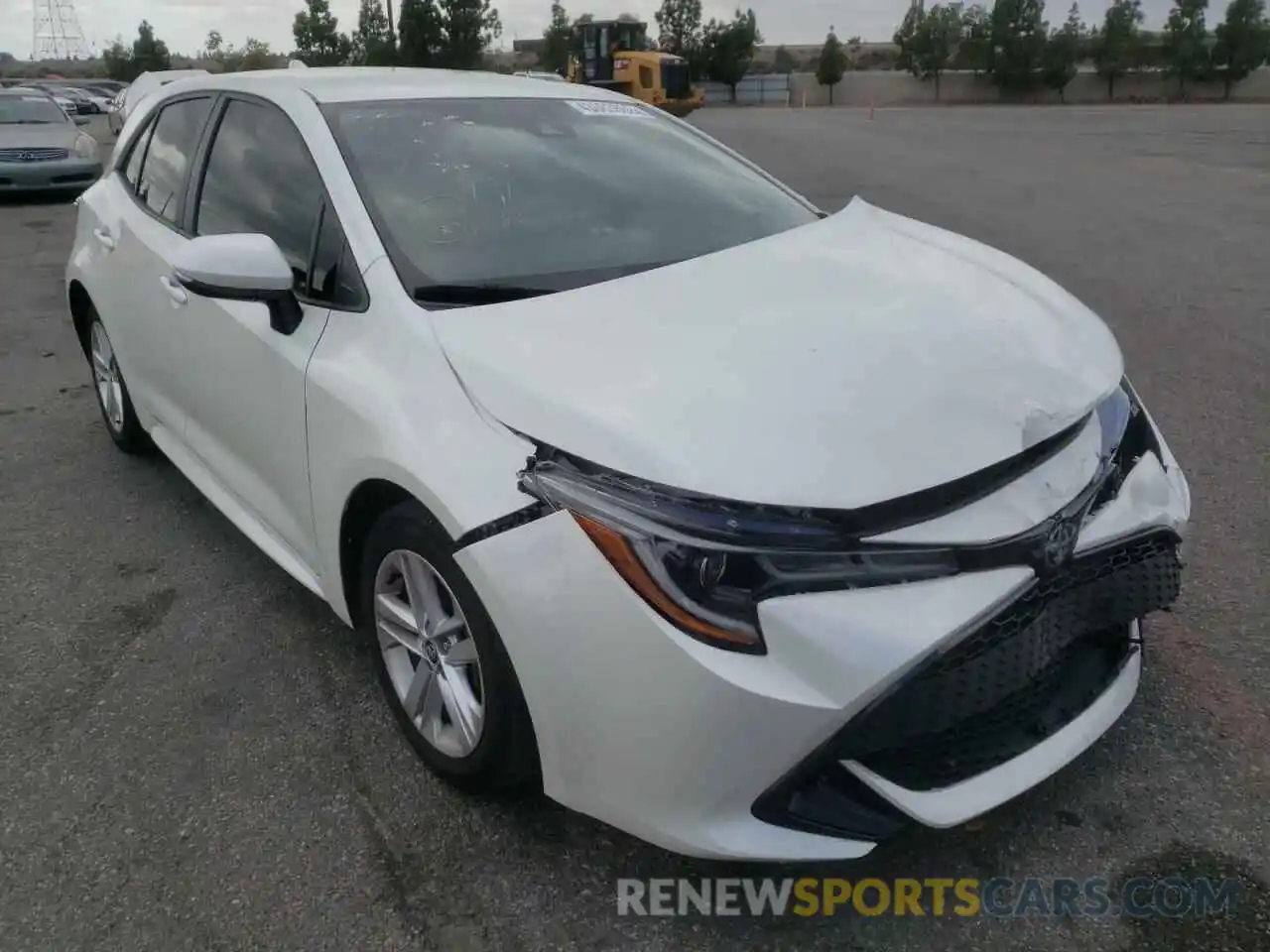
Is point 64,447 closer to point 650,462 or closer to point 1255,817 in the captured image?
point 650,462

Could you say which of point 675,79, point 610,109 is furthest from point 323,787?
point 675,79

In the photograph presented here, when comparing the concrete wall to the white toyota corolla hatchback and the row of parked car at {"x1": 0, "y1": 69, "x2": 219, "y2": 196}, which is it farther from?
the white toyota corolla hatchback

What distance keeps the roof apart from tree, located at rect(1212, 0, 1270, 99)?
207ft

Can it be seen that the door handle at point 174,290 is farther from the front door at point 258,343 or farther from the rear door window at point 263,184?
the rear door window at point 263,184

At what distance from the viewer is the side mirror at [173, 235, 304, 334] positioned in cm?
276

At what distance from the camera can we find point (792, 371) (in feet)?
7.45

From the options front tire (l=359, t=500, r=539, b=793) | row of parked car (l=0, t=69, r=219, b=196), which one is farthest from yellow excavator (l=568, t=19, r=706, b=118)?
front tire (l=359, t=500, r=539, b=793)

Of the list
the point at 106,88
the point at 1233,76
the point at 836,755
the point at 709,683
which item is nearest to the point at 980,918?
the point at 836,755

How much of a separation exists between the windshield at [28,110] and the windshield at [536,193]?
15.0 metres

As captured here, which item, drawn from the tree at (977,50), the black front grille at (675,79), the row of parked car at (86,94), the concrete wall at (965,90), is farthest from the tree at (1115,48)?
the row of parked car at (86,94)

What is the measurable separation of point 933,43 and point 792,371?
67.8 m

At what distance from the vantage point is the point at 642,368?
2275mm

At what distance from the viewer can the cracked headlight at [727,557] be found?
6.47 feet

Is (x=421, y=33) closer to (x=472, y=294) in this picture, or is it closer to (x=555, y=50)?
(x=555, y=50)
